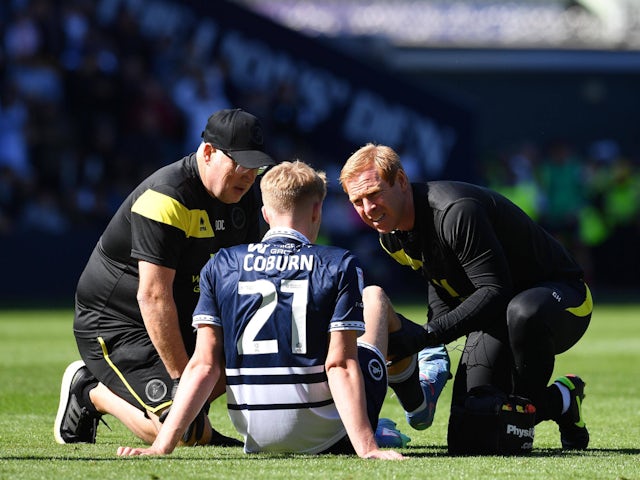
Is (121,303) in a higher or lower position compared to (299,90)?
lower

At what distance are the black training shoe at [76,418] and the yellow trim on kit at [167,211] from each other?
1.07 meters

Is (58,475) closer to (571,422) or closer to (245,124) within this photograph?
(245,124)

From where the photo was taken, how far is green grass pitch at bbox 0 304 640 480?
496cm

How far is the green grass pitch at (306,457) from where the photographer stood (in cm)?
496

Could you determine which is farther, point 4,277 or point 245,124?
point 4,277

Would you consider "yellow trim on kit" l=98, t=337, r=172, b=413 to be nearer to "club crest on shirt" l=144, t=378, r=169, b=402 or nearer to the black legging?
"club crest on shirt" l=144, t=378, r=169, b=402

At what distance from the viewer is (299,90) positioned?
22.7 meters

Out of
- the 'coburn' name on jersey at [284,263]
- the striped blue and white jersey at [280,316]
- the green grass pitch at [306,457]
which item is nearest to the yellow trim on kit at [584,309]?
the green grass pitch at [306,457]

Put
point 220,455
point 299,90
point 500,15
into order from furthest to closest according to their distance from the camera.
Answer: point 500,15
point 299,90
point 220,455

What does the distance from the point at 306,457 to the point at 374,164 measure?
52.8 inches

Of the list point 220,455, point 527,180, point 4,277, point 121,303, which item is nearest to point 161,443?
point 220,455

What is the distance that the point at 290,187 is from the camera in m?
5.25

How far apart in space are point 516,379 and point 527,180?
18.5 metres

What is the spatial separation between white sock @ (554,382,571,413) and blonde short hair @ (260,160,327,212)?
68.7 inches
